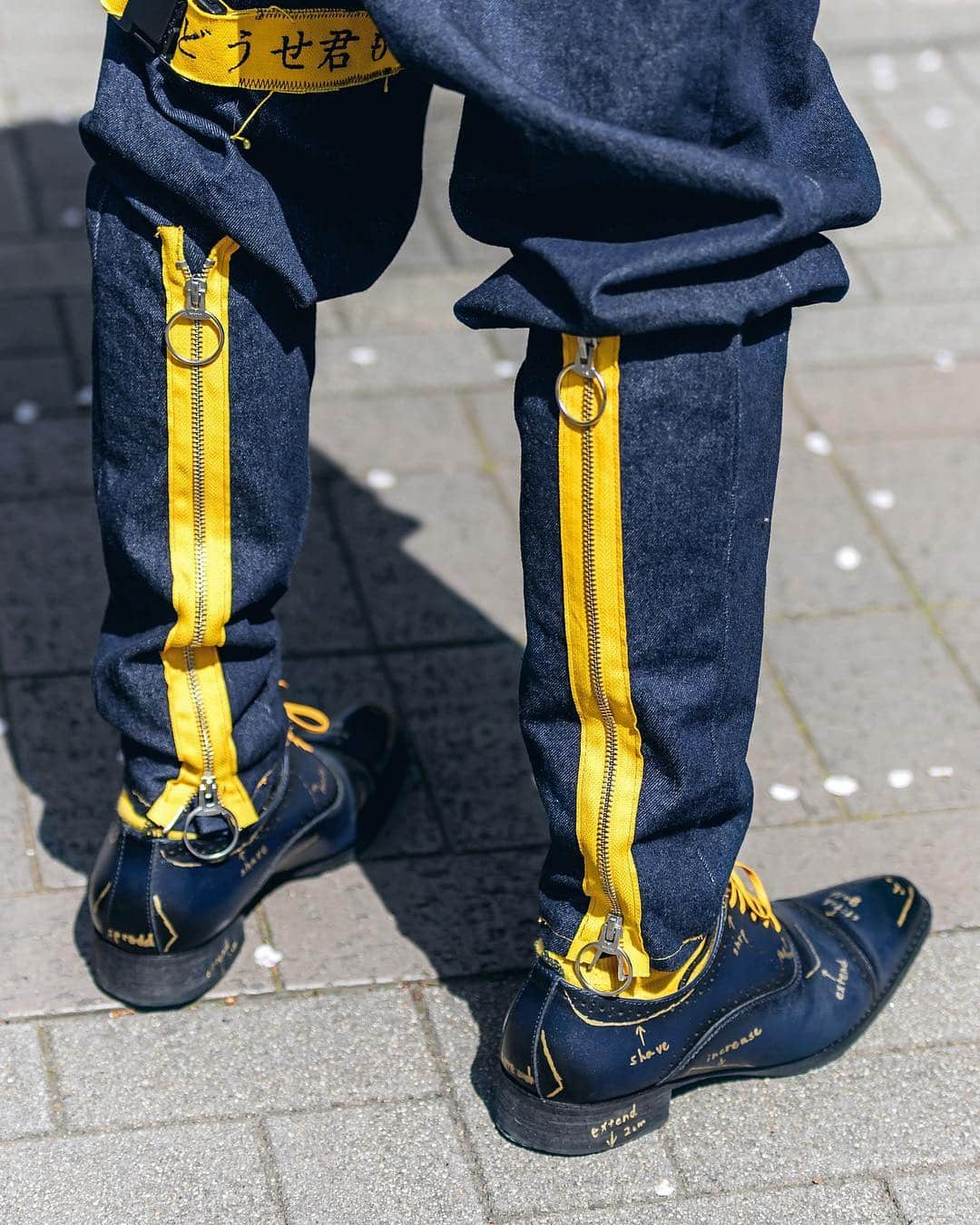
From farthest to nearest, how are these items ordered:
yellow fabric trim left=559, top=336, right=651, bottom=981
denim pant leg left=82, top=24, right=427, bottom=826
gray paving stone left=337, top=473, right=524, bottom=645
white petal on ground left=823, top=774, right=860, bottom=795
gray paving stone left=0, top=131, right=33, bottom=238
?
gray paving stone left=0, top=131, right=33, bottom=238 < gray paving stone left=337, top=473, right=524, bottom=645 < white petal on ground left=823, top=774, right=860, bottom=795 < denim pant leg left=82, top=24, right=427, bottom=826 < yellow fabric trim left=559, top=336, right=651, bottom=981

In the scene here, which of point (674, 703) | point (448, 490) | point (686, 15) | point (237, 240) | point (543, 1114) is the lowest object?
point (448, 490)

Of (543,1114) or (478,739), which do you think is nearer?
(543,1114)

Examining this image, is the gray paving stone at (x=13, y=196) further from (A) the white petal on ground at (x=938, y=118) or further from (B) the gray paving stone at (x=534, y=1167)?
(B) the gray paving stone at (x=534, y=1167)

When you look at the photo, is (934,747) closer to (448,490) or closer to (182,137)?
(448,490)

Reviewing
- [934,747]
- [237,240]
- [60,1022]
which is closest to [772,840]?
[934,747]

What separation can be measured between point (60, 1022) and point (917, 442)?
200 centimetres

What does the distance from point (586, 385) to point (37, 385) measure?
2090mm

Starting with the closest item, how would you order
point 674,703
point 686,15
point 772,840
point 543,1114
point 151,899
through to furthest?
point 686,15, point 674,703, point 543,1114, point 151,899, point 772,840

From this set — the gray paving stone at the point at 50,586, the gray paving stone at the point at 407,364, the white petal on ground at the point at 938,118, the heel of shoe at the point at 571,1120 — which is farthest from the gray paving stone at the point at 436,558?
the white petal on ground at the point at 938,118

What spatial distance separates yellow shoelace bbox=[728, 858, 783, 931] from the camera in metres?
1.90

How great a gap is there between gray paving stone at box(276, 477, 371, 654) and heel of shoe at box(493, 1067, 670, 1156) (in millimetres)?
988

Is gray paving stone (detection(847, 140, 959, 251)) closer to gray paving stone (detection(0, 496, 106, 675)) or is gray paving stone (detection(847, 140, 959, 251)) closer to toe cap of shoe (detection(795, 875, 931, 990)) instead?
gray paving stone (detection(0, 496, 106, 675))

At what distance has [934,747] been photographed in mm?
2502

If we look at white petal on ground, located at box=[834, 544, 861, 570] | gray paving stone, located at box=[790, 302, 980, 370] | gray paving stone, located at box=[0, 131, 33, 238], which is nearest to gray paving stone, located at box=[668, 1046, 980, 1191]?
white petal on ground, located at box=[834, 544, 861, 570]
